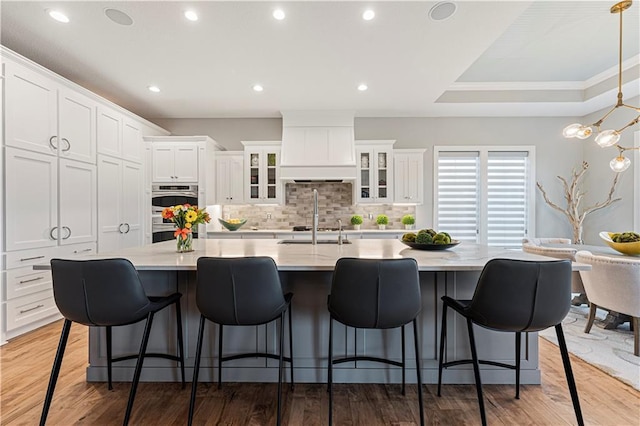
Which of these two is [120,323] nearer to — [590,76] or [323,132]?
[323,132]

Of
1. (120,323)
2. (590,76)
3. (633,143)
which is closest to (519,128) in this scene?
(590,76)

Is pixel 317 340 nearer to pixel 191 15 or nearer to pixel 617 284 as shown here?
pixel 617 284

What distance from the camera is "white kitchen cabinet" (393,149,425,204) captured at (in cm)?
507

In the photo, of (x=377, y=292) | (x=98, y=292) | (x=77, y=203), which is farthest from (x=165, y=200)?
(x=377, y=292)

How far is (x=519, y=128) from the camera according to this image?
208 inches

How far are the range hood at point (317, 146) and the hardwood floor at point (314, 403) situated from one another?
129 inches

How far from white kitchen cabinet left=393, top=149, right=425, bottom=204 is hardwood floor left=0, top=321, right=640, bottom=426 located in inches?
124

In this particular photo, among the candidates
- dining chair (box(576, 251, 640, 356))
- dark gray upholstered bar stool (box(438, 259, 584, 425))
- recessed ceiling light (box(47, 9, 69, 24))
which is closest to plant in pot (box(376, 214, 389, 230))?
dining chair (box(576, 251, 640, 356))

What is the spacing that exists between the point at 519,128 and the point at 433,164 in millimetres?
1566

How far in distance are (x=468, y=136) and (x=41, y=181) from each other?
578 centimetres

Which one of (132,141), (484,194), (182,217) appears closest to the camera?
(182,217)

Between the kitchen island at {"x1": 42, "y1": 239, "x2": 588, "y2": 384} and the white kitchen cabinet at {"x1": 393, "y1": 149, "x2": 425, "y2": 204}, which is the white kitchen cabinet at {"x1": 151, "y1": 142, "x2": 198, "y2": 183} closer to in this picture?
the kitchen island at {"x1": 42, "y1": 239, "x2": 588, "y2": 384}

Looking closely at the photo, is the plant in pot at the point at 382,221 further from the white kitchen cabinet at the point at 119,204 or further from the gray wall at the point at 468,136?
the white kitchen cabinet at the point at 119,204

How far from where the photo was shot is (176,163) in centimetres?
473
